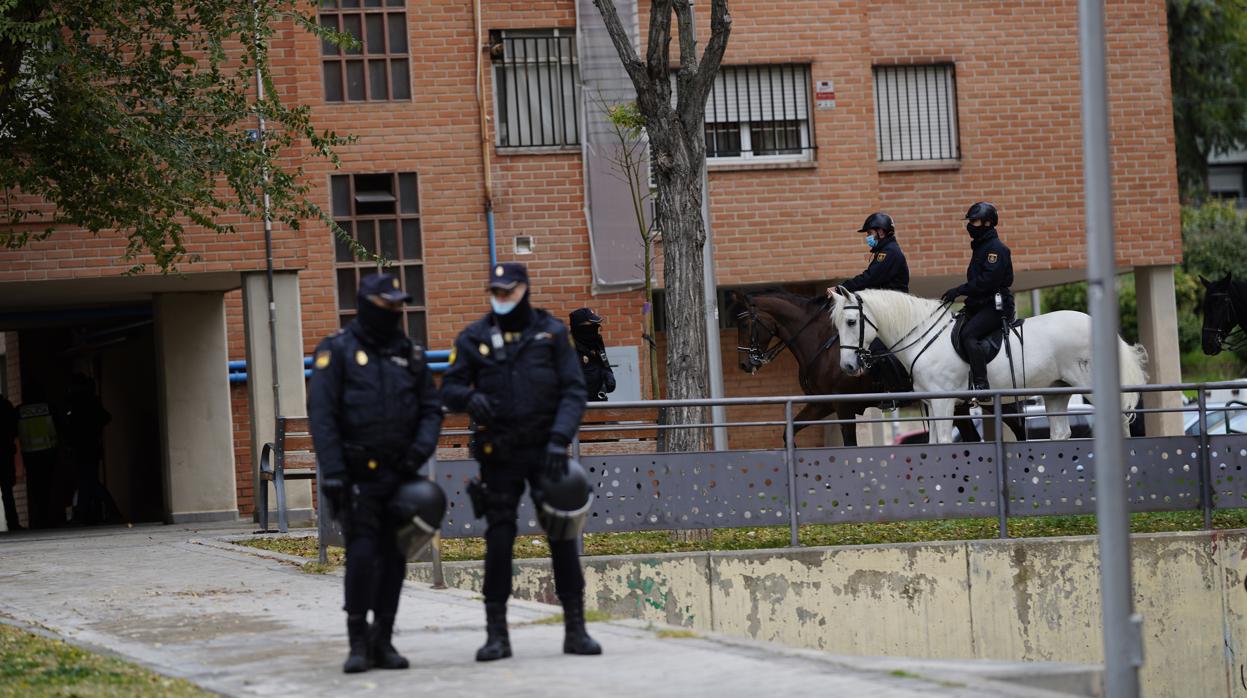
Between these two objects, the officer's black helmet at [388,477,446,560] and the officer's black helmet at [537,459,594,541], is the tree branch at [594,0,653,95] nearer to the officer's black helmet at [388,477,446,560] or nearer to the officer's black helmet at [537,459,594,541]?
the officer's black helmet at [537,459,594,541]

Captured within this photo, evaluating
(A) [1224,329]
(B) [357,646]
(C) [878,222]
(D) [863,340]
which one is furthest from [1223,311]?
(B) [357,646]

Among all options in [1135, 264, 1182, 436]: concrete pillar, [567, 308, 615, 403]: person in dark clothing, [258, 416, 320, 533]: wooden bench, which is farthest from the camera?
[1135, 264, 1182, 436]: concrete pillar

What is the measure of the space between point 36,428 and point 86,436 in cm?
248

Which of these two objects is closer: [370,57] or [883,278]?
[883,278]

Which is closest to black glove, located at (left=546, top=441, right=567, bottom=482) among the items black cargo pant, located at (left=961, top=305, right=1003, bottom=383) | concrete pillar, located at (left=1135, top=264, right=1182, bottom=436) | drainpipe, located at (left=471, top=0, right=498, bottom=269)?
black cargo pant, located at (left=961, top=305, right=1003, bottom=383)

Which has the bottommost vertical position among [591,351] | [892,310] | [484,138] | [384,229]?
[591,351]

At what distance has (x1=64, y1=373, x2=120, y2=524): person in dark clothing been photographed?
69.5 feet

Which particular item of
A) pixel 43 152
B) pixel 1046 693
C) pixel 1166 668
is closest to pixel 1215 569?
pixel 1166 668

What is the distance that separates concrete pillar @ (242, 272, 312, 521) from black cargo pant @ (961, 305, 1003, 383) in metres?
7.20

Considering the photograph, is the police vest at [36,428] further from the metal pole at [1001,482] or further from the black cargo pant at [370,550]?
the black cargo pant at [370,550]

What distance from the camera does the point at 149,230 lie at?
15570mm

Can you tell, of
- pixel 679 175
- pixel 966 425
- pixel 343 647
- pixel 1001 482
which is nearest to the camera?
pixel 343 647

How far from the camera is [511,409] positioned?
831 cm

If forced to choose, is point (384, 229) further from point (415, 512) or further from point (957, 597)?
point (415, 512)
